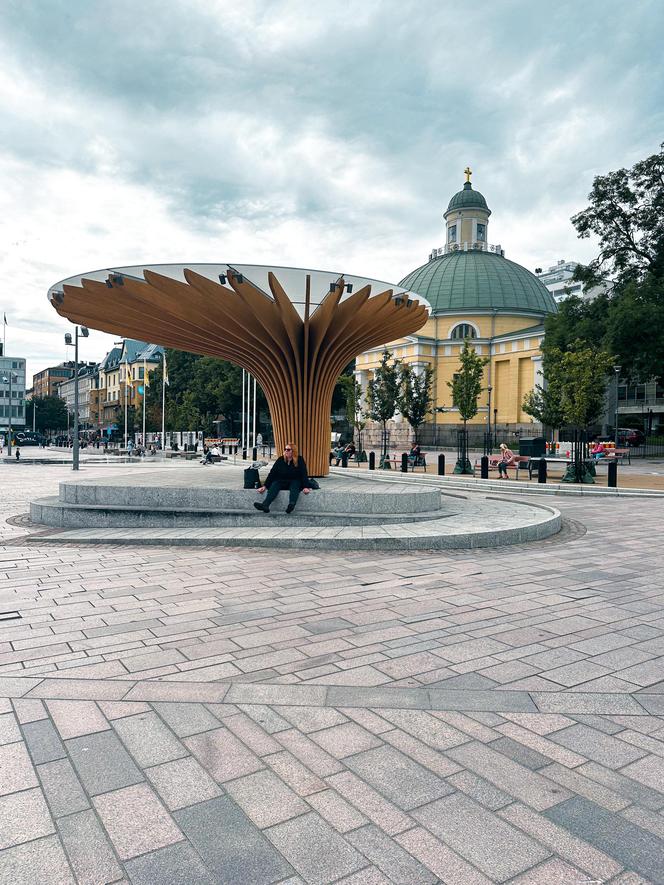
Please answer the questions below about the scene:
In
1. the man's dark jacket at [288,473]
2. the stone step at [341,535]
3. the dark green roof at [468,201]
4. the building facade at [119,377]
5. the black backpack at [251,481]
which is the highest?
the dark green roof at [468,201]

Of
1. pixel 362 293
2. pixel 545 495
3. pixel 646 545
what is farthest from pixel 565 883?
pixel 545 495

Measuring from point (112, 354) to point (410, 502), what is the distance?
10674cm

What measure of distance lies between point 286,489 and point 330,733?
6720mm

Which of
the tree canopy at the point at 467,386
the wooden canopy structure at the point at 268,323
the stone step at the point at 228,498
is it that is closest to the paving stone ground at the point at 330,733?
the stone step at the point at 228,498

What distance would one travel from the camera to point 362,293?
1120 cm

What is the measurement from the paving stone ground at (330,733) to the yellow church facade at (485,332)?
48.2 metres

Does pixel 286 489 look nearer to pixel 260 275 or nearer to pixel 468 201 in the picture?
pixel 260 275

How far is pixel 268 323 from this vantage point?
11.6 meters

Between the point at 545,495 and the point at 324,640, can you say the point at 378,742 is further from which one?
the point at 545,495

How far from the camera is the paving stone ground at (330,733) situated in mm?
2342

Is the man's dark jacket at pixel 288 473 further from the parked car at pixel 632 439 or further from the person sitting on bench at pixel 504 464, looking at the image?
the parked car at pixel 632 439

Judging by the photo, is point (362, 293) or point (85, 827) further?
point (362, 293)

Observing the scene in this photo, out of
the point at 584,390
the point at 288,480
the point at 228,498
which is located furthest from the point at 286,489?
the point at 584,390

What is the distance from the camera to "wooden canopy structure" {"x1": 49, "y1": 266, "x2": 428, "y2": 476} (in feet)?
34.8
